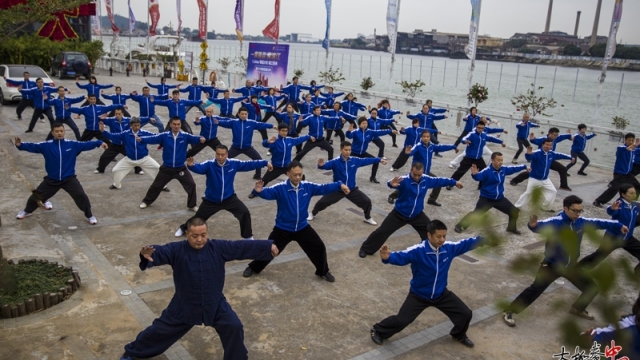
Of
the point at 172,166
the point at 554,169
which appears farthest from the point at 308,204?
the point at 554,169

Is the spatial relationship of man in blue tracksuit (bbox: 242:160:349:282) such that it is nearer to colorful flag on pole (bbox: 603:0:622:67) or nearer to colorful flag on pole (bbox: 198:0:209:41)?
colorful flag on pole (bbox: 603:0:622:67)

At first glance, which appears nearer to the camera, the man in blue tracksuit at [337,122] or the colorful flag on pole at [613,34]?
the man in blue tracksuit at [337,122]

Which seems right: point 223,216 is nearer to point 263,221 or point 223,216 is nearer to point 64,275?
point 263,221

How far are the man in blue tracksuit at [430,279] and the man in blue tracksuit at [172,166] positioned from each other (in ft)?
17.0

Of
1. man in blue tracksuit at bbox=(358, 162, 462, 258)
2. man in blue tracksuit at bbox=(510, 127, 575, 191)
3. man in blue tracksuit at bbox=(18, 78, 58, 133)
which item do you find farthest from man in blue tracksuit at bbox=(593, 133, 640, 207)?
man in blue tracksuit at bbox=(18, 78, 58, 133)

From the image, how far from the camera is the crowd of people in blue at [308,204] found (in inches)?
153

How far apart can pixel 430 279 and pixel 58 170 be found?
20.5ft

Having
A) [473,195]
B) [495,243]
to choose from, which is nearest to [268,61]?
Answer: [473,195]

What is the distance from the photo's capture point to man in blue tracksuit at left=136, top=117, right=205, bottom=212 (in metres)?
9.56

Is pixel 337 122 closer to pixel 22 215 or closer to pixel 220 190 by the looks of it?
pixel 220 190

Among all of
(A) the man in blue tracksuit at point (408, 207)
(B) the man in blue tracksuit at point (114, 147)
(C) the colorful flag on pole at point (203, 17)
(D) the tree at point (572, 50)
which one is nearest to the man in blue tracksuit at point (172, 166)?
(B) the man in blue tracksuit at point (114, 147)

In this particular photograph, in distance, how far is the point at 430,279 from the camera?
5527 mm

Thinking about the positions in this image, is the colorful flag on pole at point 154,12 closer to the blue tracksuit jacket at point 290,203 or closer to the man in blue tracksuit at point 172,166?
the man in blue tracksuit at point 172,166

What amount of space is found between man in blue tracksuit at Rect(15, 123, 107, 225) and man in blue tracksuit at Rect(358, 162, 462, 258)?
464cm
